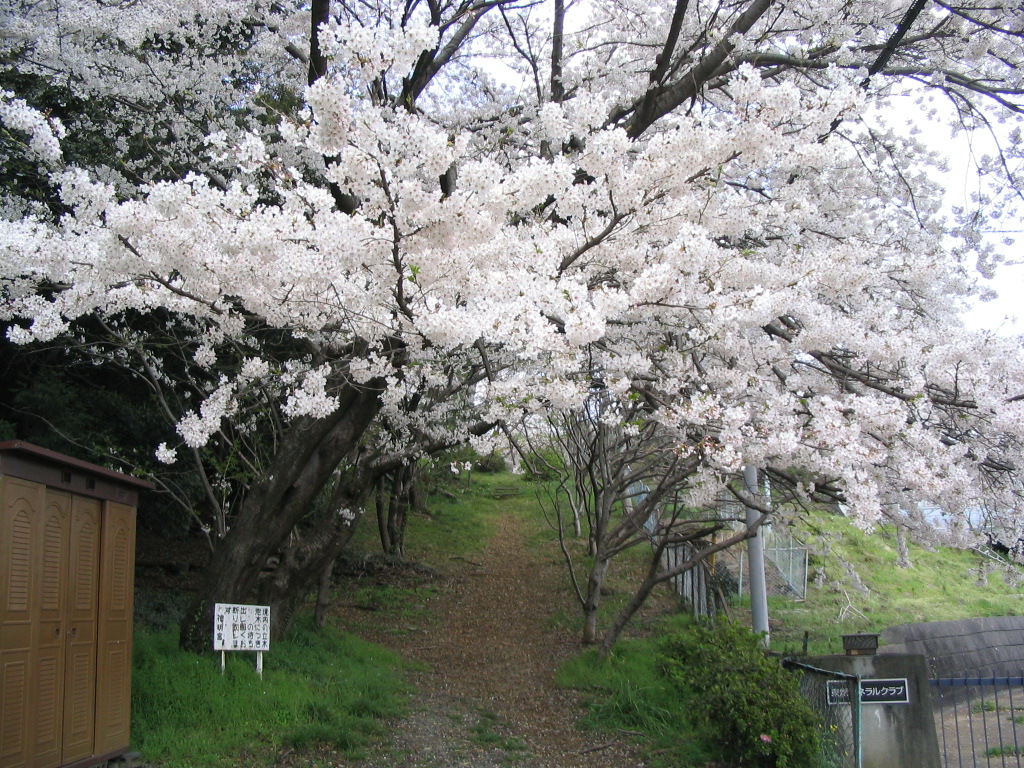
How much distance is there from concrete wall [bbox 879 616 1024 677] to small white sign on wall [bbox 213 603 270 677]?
23.3 ft

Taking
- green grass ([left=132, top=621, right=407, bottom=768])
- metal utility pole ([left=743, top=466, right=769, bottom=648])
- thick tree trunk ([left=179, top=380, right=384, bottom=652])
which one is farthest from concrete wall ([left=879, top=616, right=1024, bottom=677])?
thick tree trunk ([left=179, top=380, right=384, bottom=652])

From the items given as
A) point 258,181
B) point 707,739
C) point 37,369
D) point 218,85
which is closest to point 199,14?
point 218,85

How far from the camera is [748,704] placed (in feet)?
20.7

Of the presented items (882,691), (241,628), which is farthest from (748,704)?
(241,628)

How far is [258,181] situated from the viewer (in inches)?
351

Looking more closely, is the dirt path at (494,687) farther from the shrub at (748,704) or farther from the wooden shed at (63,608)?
the wooden shed at (63,608)

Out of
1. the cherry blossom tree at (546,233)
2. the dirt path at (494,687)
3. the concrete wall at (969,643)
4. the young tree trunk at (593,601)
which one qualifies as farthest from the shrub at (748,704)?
the concrete wall at (969,643)

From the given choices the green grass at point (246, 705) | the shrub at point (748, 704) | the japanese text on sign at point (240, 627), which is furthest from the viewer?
the japanese text on sign at point (240, 627)

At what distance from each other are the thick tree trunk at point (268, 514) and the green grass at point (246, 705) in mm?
527

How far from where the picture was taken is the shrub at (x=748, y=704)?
20.1ft

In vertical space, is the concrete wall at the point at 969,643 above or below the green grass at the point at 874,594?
below

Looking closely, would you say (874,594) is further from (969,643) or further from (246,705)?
(246,705)

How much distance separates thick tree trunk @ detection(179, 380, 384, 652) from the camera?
812 cm

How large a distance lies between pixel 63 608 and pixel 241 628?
272cm
